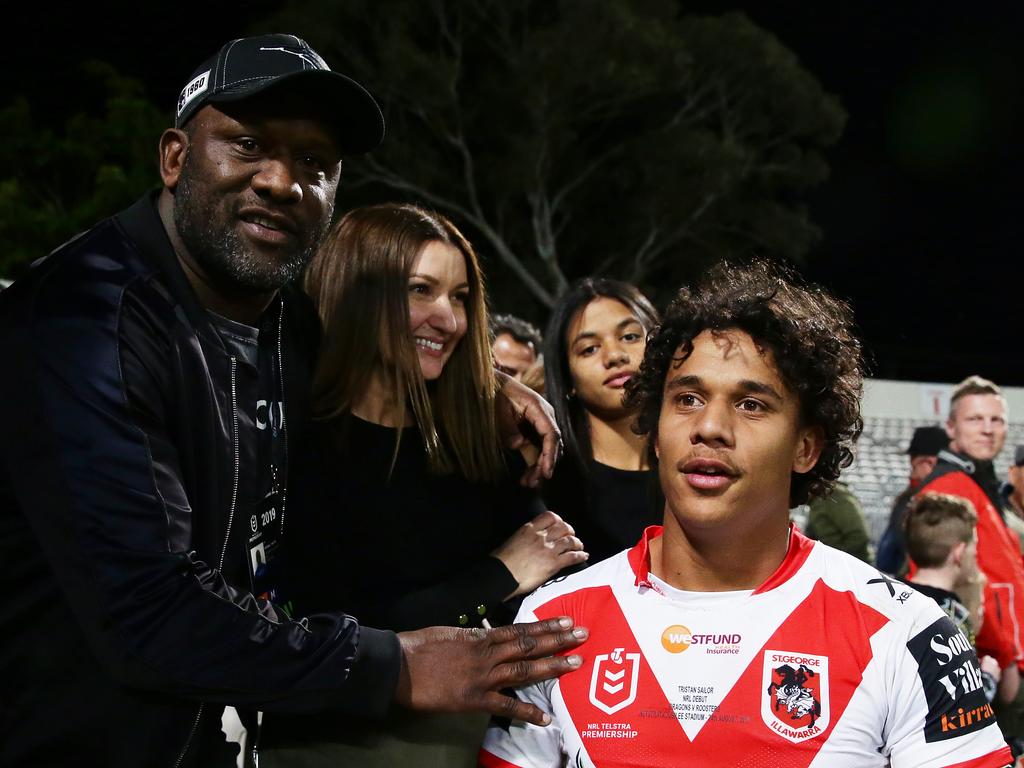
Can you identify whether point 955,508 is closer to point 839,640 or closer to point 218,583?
point 839,640

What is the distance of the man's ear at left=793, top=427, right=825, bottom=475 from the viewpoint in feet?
8.05

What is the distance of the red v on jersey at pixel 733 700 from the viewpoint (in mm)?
2090

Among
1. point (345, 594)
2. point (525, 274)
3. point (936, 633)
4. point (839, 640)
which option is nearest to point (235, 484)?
point (345, 594)

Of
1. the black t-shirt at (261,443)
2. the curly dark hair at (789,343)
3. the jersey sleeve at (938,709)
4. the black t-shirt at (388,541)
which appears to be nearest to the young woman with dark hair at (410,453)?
the black t-shirt at (388,541)

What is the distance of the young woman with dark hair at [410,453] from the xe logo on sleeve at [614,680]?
13.6 inches

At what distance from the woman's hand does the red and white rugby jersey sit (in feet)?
0.58

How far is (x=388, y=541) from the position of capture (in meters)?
2.55

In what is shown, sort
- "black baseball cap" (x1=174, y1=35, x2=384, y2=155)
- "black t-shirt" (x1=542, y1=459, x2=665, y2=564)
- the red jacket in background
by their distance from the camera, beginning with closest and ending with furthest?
"black baseball cap" (x1=174, y1=35, x2=384, y2=155)
"black t-shirt" (x1=542, y1=459, x2=665, y2=564)
the red jacket in background

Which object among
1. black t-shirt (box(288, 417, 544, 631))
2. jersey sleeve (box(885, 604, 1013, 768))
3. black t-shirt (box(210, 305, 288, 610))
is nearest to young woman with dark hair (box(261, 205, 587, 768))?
black t-shirt (box(288, 417, 544, 631))

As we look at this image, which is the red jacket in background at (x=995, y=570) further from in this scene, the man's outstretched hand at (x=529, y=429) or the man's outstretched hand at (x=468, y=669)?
the man's outstretched hand at (x=468, y=669)

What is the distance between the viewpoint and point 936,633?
2.11 m

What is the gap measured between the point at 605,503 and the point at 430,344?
0.89 metres

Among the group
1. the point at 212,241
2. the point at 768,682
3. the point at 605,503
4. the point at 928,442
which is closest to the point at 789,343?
the point at 768,682

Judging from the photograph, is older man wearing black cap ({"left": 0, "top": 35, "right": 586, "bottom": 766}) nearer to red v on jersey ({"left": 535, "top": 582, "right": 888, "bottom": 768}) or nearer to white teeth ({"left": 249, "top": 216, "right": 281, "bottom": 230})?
white teeth ({"left": 249, "top": 216, "right": 281, "bottom": 230})
